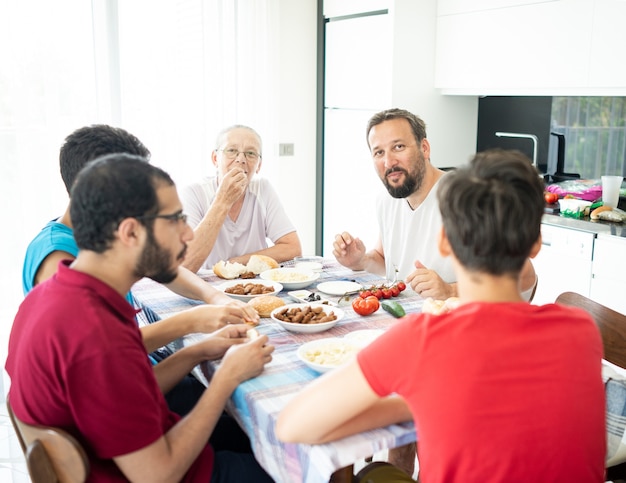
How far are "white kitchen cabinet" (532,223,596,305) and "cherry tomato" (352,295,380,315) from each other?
56.8 inches

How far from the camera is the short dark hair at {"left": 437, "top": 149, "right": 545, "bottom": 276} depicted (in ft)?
3.34

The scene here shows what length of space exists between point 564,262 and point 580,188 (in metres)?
0.56

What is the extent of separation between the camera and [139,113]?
367 centimetres

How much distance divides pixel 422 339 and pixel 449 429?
0.15 m

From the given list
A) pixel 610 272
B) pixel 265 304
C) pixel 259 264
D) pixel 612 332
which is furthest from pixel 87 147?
pixel 610 272

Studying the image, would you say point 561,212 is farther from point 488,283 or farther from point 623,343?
point 488,283

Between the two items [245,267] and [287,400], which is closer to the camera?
[287,400]

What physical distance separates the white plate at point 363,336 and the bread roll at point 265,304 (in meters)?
0.28

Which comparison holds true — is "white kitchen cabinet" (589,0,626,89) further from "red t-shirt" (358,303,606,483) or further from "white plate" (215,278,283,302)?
"red t-shirt" (358,303,606,483)

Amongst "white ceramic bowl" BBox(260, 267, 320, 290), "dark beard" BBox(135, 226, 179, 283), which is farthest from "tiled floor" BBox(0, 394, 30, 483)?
"dark beard" BBox(135, 226, 179, 283)

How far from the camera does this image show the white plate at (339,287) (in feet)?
6.76

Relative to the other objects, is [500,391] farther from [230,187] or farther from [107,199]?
[230,187]

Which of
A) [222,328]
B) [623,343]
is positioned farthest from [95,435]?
[623,343]

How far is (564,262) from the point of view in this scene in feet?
10.4
